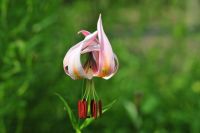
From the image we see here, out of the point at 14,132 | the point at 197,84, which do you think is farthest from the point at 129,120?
the point at 14,132

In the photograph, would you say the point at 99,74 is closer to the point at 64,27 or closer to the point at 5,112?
the point at 5,112

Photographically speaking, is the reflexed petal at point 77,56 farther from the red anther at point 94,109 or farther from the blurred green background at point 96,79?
the blurred green background at point 96,79

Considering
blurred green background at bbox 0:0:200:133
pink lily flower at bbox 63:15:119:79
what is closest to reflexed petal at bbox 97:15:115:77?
pink lily flower at bbox 63:15:119:79

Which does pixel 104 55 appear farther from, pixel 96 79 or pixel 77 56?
pixel 96 79

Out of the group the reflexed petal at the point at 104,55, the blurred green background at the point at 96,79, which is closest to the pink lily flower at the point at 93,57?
the reflexed petal at the point at 104,55

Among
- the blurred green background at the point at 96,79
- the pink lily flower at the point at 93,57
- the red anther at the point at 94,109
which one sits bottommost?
the blurred green background at the point at 96,79

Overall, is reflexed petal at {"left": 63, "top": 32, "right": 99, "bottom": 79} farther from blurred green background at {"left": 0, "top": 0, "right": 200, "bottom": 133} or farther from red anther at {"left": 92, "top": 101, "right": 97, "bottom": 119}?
blurred green background at {"left": 0, "top": 0, "right": 200, "bottom": 133}
